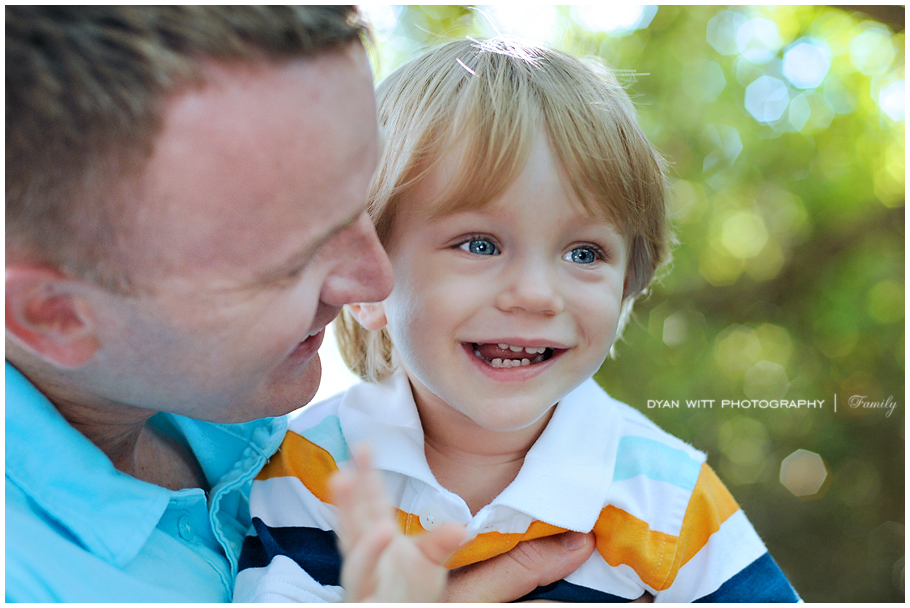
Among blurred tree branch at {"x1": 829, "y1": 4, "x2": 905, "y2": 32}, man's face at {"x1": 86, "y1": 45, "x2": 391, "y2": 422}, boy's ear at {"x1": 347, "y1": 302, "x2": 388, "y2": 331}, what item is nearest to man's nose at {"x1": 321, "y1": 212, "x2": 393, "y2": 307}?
man's face at {"x1": 86, "y1": 45, "x2": 391, "y2": 422}

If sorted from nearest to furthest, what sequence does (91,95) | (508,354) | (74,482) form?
(91,95) → (74,482) → (508,354)

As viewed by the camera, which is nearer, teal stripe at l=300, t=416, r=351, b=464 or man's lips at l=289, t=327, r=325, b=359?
man's lips at l=289, t=327, r=325, b=359

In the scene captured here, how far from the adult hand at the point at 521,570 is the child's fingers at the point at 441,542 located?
366mm

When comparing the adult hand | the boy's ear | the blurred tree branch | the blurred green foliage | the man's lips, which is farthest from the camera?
the blurred green foliage

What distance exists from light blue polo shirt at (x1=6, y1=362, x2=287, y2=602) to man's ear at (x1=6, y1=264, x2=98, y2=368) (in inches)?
3.9

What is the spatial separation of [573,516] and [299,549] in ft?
1.34

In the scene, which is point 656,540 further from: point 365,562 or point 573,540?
point 365,562

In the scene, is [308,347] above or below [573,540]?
above

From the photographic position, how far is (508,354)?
1.09m

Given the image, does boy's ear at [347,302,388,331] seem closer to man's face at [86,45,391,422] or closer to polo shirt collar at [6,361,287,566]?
man's face at [86,45,391,422]

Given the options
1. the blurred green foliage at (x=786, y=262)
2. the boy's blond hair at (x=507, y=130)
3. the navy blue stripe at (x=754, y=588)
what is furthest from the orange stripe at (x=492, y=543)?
the blurred green foliage at (x=786, y=262)

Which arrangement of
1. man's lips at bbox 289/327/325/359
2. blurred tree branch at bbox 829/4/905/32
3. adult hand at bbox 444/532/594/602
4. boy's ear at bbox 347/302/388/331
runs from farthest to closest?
1. blurred tree branch at bbox 829/4/905/32
2. boy's ear at bbox 347/302/388/331
3. adult hand at bbox 444/532/594/602
4. man's lips at bbox 289/327/325/359

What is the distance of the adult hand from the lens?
3.50 ft

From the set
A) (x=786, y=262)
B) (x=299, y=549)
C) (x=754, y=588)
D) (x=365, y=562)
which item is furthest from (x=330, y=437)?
(x=786, y=262)
